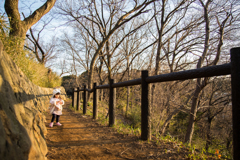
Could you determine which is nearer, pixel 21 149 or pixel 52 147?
pixel 21 149

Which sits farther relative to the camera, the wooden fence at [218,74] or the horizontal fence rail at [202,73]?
the horizontal fence rail at [202,73]

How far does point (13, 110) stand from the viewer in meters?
1.70

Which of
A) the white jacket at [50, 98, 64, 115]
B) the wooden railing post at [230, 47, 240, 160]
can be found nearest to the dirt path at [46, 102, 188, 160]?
the wooden railing post at [230, 47, 240, 160]

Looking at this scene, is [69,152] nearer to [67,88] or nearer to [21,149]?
[21,149]

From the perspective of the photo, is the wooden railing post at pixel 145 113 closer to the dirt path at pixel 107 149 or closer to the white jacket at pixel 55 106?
the dirt path at pixel 107 149

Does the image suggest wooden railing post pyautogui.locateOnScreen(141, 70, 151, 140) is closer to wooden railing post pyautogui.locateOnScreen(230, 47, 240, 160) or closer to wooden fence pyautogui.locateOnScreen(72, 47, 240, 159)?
wooden fence pyautogui.locateOnScreen(72, 47, 240, 159)

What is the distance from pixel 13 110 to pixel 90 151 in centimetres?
140

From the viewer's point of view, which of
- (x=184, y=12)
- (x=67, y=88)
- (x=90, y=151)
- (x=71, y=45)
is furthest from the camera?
(x=67, y=88)

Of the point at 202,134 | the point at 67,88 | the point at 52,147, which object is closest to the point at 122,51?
the point at 202,134

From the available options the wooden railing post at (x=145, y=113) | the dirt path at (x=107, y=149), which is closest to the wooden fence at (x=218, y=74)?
the wooden railing post at (x=145, y=113)

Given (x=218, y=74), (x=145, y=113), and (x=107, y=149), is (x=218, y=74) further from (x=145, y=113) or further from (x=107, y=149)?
(x=107, y=149)

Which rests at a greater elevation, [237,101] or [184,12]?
[184,12]

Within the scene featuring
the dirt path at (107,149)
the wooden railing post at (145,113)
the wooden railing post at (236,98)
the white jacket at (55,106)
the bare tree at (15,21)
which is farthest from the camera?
the bare tree at (15,21)

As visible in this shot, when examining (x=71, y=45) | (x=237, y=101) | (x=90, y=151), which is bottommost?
(x=90, y=151)
